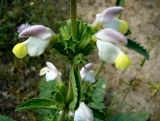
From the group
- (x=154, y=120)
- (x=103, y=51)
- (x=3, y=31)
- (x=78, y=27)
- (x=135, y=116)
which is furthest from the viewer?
(x=3, y=31)

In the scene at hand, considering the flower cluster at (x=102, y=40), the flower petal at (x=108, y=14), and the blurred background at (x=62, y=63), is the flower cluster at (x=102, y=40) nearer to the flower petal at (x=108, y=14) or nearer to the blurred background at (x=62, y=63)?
the flower petal at (x=108, y=14)

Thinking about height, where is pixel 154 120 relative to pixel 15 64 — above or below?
Answer: below

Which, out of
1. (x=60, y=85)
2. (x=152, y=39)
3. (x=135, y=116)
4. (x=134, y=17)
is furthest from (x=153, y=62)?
(x=60, y=85)

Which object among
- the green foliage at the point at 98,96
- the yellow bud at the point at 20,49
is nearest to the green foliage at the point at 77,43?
the yellow bud at the point at 20,49

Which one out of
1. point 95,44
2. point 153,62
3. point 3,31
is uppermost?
point 95,44

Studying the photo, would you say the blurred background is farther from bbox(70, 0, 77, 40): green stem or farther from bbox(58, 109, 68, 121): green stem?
bbox(70, 0, 77, 40): green stem

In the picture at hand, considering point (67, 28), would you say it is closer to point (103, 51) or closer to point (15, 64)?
point (103, 51)

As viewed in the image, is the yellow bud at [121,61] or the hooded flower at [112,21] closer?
the yellow bud at [121,61]
